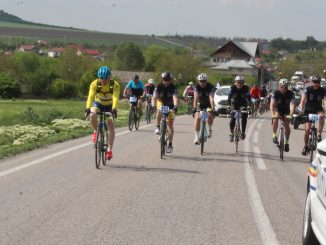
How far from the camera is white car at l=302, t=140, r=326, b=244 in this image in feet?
16.7

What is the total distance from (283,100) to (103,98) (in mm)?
4804

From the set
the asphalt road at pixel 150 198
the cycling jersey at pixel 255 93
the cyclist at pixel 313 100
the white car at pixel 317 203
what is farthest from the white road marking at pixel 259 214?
the cycling jersey at pixel 255 93

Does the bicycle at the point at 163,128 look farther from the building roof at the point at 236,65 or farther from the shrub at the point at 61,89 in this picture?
the building roof at the point at 236,65

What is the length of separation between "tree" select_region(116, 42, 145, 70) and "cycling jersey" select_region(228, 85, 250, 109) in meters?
150

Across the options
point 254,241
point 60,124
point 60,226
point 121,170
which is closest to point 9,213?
point 60,226

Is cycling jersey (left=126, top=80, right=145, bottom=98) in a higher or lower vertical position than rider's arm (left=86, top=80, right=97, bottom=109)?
lower

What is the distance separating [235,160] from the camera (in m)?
13.8

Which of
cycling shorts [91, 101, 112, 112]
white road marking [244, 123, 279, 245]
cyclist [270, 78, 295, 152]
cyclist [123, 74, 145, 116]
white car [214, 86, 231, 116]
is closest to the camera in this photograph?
white road marking [244, 123, 279, 245]

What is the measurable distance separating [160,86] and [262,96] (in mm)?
28099

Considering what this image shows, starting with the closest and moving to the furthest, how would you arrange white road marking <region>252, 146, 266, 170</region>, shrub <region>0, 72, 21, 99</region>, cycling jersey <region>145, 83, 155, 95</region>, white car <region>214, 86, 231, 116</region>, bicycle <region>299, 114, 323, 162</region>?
white road marking <region>252, 146, 266, 170</region> < bicycle <region>299, 114, 323, 162</region> < cycling jersey <region>145, 83, 155, 95</region> < white car <region>214, 86, 231, 116</region> < shrub <region>0, 72, 21, 99</region>

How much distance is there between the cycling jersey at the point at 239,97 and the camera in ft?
51.0

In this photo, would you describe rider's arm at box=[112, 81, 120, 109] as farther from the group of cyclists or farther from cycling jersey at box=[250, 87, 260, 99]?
cycling jersey at box=[250, 87, 260, 99]

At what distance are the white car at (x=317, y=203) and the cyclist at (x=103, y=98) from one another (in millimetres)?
6003

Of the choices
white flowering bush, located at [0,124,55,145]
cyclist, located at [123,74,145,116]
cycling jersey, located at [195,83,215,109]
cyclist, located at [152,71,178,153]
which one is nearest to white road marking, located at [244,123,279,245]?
cyclist, located at [152,71,178,153]
